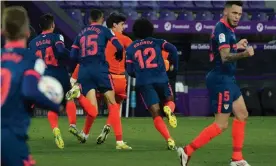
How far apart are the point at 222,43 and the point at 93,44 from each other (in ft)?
10.6

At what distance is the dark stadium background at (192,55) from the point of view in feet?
69.4

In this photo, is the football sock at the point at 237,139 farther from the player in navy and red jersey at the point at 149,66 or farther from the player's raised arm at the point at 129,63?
the player's raised arm at the point at 129,63

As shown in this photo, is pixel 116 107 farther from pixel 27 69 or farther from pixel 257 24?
pixel 257 24

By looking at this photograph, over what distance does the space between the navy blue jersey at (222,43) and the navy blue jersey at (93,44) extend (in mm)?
2765

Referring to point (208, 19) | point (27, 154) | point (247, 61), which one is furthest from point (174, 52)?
point (208, 19)

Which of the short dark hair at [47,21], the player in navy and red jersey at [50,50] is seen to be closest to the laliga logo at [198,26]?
the player in navy and red jersey at [50,50]

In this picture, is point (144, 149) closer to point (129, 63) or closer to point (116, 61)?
point (129, 63)

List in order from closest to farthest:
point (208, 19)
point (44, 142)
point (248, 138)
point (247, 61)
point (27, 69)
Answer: point (27, 69) < point (44, 142) < point (248, 138) < point (247, 61) < point (208, 19)

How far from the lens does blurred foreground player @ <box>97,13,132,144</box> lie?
40.1 feet

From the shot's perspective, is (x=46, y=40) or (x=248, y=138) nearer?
(x=46, y=40)

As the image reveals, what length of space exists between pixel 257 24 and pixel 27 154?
18569 millimetres

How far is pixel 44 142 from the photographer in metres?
12.4

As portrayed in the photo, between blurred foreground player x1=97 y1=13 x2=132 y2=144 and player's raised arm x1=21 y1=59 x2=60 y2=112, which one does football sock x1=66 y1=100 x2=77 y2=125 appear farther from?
player's raised arm x1=21 y1=59 x2=60 y2=112

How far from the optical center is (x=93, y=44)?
11.4 metres
